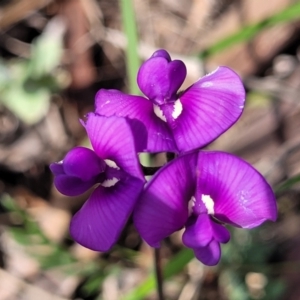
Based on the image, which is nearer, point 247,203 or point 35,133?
point 247,203

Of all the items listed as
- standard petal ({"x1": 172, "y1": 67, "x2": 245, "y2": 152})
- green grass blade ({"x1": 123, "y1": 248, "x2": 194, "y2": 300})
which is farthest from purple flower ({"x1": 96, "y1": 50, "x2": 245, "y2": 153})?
green grass blade ({"x1": 123, "y1": 248, "x2": 194, "y2": 300})

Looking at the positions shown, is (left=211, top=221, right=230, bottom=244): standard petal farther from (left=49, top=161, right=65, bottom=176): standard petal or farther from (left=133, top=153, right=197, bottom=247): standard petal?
(left=49, top=161, right=65, bottom=176): standard petal

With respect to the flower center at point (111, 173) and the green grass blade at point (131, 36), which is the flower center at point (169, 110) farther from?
the green grass blade at point (131, 36)

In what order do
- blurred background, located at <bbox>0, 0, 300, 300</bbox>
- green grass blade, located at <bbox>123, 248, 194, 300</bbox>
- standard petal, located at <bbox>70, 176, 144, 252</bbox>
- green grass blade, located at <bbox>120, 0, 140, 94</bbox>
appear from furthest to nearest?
blurred background, located at <bbox>0, 0, 300, 300</bbox>, green grass blade, located at <bbox>120, 0, 140, 94</bbox>, green grass blade, located at <bbox>123, 248, 194, 300</bbox>, standard petal, located at <bbox>70, 176, 144, 252</bbox>

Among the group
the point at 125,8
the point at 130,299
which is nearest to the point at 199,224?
the point at 130,299

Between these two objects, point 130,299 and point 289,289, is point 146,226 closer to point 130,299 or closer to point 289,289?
point 130,299

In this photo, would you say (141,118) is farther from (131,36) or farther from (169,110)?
(131,36)

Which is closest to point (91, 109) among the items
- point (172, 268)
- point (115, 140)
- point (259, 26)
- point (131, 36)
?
point (131, 36)
